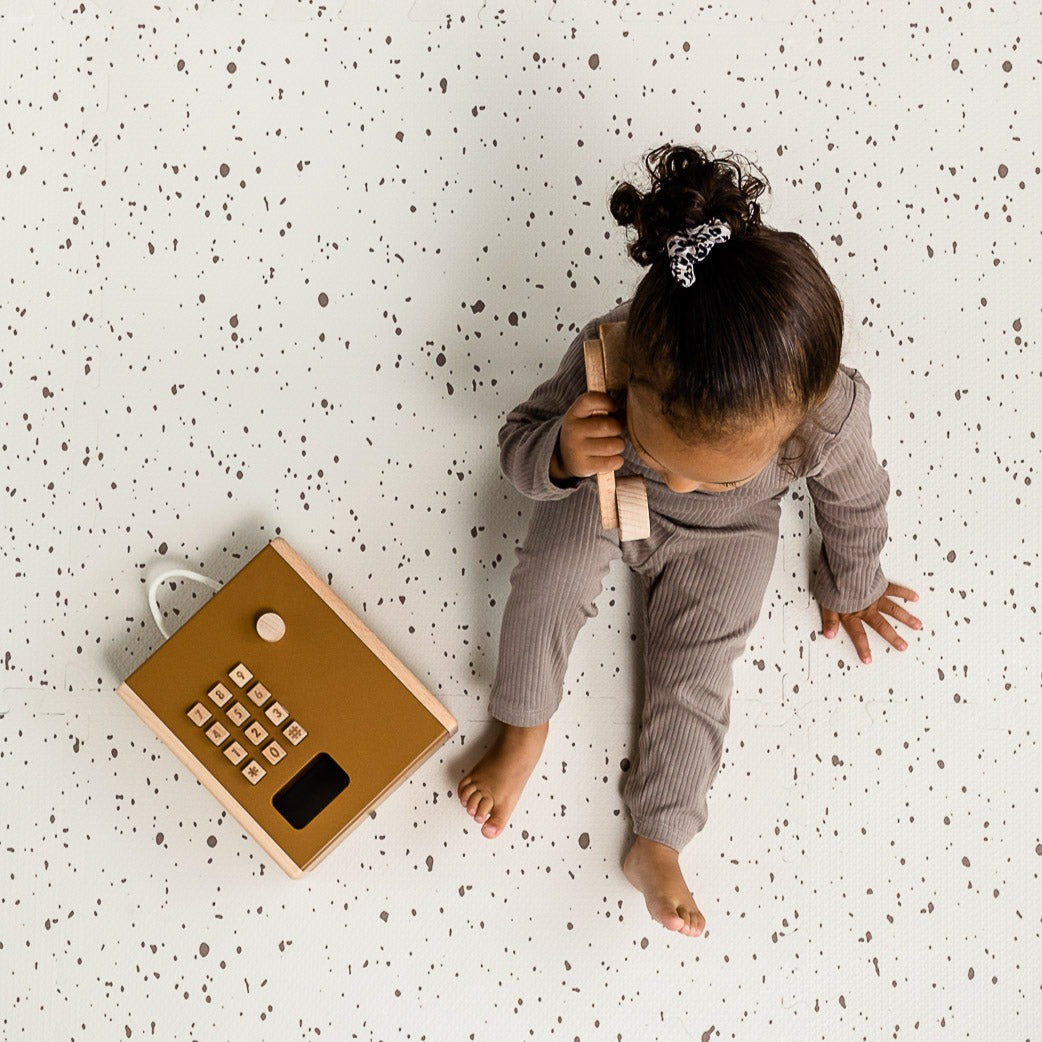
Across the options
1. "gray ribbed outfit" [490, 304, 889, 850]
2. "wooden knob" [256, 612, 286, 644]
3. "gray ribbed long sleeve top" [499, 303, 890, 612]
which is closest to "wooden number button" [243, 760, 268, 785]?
"wooden knob" [256, 612, 286, 644]

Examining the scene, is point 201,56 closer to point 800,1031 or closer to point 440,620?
point 440,620

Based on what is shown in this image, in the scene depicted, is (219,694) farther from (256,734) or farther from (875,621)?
(875,621)

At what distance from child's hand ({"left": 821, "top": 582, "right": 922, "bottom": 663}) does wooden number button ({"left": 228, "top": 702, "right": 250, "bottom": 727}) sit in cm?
53

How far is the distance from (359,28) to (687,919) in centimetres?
89

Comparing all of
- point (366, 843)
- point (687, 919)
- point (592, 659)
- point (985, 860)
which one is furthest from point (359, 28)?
point (985, 860)

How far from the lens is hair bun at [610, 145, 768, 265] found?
65 cm

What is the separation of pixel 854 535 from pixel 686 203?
371 mm

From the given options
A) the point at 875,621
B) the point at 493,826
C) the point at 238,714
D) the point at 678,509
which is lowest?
the point at 875,621

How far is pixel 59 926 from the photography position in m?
0.89

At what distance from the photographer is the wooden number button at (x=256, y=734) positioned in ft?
2.73

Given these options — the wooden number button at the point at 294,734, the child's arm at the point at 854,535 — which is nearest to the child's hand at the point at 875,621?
the child's arm at the point at 854,535

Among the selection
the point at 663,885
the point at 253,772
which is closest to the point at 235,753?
the point at 253,772

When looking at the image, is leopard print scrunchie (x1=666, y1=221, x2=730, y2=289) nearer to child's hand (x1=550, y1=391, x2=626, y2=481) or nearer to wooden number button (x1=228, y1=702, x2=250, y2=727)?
child's hand (x1=550, y1=391, x2=626, y2=481)

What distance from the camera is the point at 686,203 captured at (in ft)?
2.12
